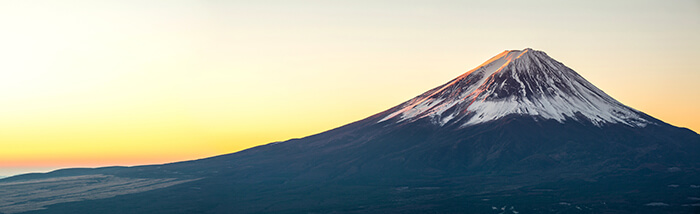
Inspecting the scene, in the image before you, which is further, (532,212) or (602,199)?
(602,199)

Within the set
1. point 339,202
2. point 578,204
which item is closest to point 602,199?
point 578,204

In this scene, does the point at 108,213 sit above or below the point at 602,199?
above

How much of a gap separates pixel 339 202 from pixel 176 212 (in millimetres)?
38669

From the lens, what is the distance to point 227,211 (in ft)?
647

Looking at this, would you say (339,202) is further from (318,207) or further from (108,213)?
(108,213)

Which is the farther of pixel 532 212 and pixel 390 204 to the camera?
pixel 390 204

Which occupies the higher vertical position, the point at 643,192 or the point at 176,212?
the point at 176,212

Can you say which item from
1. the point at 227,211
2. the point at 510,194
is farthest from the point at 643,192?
the point at 227,211

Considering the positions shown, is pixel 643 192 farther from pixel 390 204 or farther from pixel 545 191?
pixel 390 204

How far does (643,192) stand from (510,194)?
1245 inches

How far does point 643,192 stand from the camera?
196 meters

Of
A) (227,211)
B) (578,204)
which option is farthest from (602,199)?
(227,211)

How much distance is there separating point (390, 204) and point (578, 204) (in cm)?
4231

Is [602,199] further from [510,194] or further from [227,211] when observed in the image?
[227,211]
